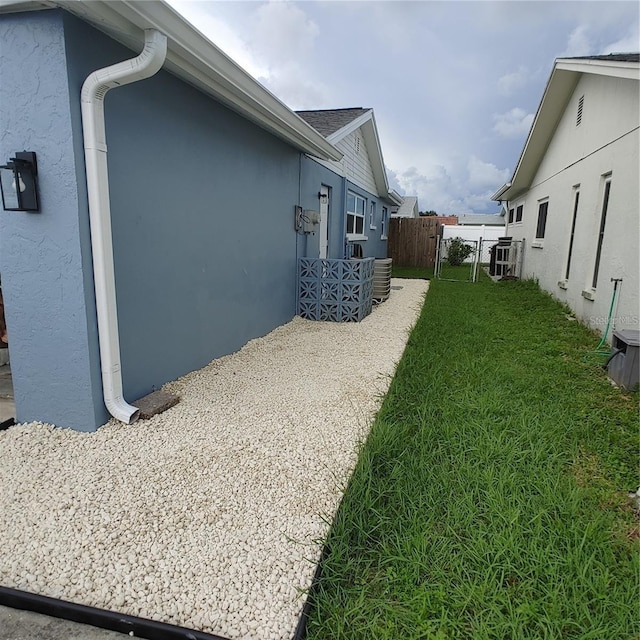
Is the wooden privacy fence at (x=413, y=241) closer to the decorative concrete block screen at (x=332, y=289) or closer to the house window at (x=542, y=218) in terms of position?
the house window at (x=542, y=218)

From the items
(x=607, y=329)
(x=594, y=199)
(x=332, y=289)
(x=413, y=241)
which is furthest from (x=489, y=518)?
(x=413, y=241)

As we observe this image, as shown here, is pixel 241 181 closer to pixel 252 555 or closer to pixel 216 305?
pixel 216 305

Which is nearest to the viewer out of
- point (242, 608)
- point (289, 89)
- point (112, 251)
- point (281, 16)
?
point (242, 608)

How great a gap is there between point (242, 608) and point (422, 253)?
1714 centimetres

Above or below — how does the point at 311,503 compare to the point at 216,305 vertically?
below

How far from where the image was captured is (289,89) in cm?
1270

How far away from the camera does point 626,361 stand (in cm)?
416

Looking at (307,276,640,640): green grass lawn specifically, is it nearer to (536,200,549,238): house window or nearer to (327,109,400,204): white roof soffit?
(327,109,400,204): white roof soffit

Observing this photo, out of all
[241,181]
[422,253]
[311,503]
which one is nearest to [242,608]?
[311,503]

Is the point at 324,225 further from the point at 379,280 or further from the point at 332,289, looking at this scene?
the point at 332,289

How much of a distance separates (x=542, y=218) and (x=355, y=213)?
4984 mm

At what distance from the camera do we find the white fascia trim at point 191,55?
2475mm

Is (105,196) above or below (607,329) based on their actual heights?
above

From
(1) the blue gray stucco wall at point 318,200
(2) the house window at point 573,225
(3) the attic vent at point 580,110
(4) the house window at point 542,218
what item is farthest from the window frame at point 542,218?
(1) the blue gray stucco wall at point 318,200
